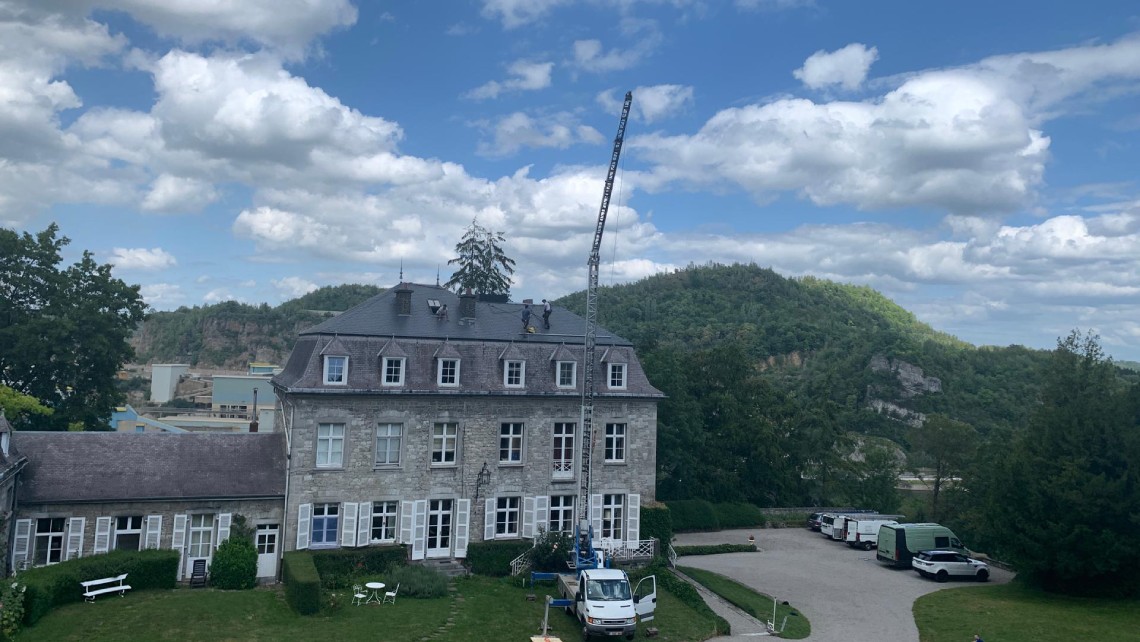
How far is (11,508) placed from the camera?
987 inches

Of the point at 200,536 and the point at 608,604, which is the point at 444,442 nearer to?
the point at 200,536

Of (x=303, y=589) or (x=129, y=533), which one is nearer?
(x=303, y=589)

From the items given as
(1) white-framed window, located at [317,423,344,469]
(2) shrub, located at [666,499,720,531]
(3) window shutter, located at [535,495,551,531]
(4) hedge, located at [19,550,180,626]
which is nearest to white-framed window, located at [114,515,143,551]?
(4) hedge, located at [19,550,180,626]

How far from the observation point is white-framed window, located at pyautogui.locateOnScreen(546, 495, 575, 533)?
33188mm

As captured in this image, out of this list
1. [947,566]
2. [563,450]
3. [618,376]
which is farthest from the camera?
[947,566]

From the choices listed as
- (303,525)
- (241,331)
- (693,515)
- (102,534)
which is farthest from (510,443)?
(241,331)

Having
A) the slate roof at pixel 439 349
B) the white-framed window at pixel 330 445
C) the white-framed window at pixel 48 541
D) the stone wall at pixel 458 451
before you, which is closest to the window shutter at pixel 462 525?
the stone wall at pixel 458 451

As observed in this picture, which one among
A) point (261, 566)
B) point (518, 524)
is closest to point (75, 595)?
point (261, 566)

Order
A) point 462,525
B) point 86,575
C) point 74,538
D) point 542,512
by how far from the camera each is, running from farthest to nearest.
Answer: point 542,512, point 462,525, point 74,538, point 86,575

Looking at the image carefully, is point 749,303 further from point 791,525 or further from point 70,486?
point 70,486

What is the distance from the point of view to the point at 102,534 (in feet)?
86.5

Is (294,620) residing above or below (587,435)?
below

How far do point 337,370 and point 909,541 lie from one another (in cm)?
2856

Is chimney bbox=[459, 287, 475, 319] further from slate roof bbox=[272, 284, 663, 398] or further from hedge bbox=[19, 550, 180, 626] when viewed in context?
hedge bbox=[19, 550, 180, 626]
